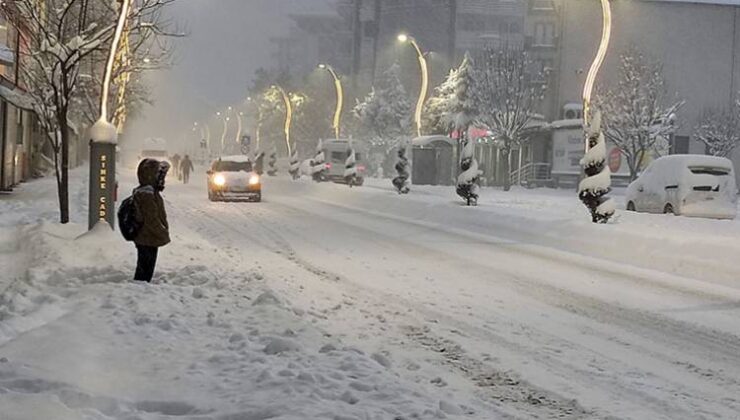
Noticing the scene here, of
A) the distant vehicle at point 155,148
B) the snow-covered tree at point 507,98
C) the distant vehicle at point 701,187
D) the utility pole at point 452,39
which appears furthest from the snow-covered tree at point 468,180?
the utility pole at point 452,39

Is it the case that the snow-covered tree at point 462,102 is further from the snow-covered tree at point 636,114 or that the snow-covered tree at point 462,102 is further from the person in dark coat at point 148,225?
the person in dark coat at point 148,225

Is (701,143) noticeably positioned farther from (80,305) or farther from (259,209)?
(80,305)

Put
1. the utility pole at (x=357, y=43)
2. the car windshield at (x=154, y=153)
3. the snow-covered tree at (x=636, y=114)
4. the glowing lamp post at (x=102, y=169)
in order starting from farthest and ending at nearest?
the utility pole at (x=357, y=43), the car windshield at (x=154, y=153), the snow-covered tree at (x=636, y=114), the glowing lamp post at (x=102, y=169)

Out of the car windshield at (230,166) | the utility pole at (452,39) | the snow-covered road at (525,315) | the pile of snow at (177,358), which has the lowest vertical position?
the snow-covered road at (525,315)

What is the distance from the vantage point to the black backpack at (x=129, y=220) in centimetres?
947

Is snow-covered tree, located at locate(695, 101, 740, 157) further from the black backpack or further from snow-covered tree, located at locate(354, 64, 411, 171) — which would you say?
the black backpack

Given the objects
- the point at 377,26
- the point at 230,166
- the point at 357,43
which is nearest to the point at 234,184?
the point at 230,166

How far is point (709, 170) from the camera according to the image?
64.0ft

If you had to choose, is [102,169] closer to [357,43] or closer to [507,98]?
[507,98]

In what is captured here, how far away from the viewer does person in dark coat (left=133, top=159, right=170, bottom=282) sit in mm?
9438

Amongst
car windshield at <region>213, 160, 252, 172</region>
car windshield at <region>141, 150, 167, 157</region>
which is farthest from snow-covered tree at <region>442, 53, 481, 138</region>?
car windshield at <region>141, 150, 167, 157</region>

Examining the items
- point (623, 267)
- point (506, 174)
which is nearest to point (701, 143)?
point (506, 174)

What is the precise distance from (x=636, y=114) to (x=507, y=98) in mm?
7405

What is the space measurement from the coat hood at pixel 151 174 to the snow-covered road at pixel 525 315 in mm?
1981
